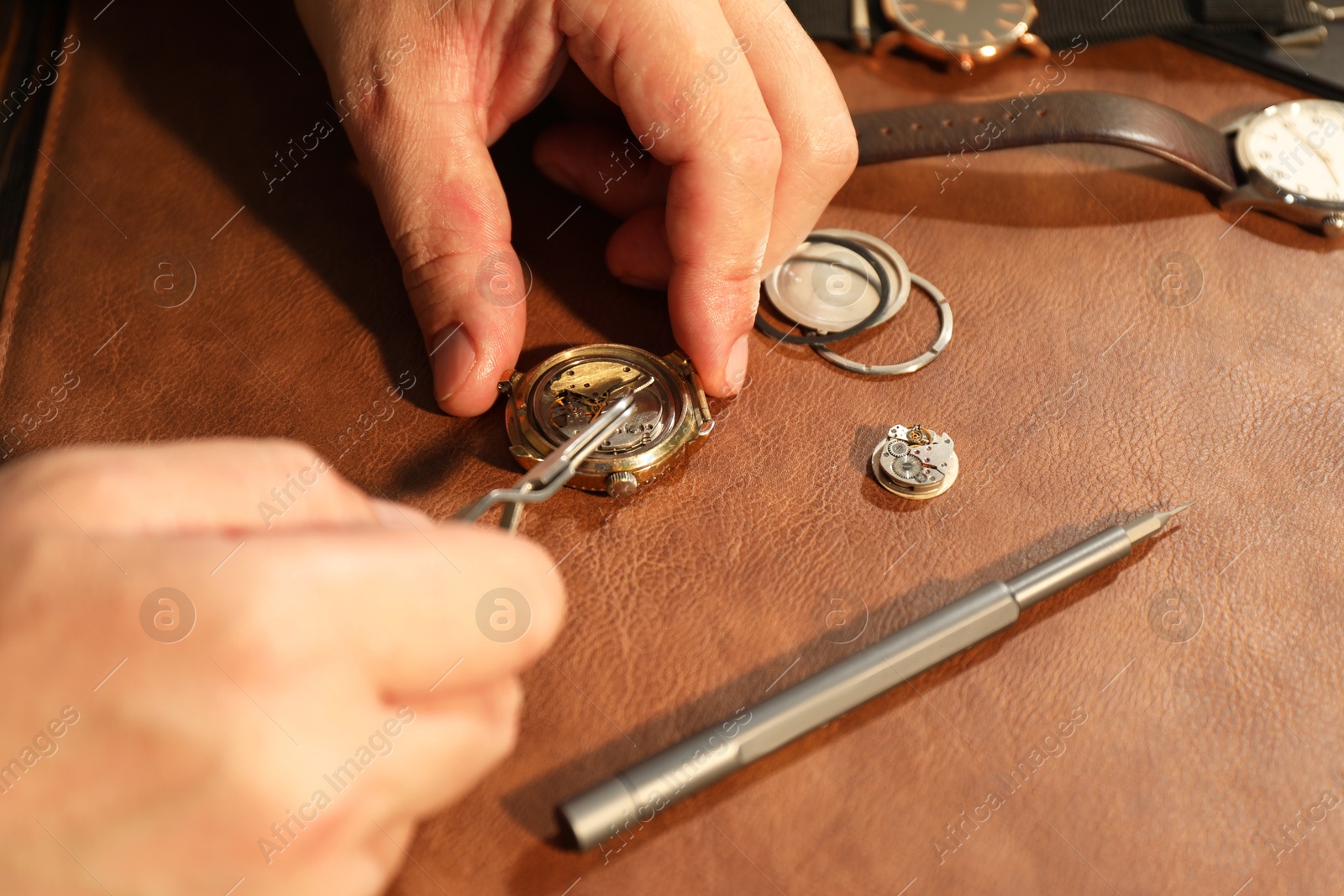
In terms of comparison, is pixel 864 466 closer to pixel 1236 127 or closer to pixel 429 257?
pixel 429 257

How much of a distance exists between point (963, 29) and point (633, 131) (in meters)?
0.76

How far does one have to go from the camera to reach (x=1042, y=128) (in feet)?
4.91

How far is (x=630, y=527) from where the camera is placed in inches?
46.7

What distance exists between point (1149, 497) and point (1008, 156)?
66cm

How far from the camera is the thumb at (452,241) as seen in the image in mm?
1258

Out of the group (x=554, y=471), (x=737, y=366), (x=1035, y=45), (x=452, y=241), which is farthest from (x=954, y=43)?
(x=554, y=471)

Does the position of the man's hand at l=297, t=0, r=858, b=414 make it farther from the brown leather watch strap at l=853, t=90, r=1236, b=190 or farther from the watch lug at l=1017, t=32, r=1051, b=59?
the watch lug at l=1017, t=32, r=1051, b=59

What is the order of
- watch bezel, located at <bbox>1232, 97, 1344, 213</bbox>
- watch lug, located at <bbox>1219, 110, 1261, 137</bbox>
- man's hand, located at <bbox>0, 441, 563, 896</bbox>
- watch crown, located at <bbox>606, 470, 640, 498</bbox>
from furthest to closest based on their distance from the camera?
watch lug, located at <bbox>1219, 110, 1261, 137</bbox>
watch bezel, located at <bbox>1232, 97, 1344, 213</bbox>
watch crown, located at <bbox>606, 470, 640, 498</bbox>
man's hand, located at <bbox>0, 441, 563, 896</bbox>

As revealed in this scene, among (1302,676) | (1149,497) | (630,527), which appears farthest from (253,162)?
(1302,676)

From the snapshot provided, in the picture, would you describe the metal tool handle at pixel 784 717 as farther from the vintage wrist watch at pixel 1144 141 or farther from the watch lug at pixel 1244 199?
the watch lug at pixel 1244 199

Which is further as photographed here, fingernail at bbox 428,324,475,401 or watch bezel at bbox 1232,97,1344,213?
watch bezel at bbox 1232,97,1344,213

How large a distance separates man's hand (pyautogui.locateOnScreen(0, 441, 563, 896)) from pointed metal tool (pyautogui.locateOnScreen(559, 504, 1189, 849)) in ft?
0.81

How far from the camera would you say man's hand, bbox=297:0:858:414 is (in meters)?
1.28

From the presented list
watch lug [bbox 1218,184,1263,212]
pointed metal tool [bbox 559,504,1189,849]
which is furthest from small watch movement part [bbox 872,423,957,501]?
watch lug [bbox 1218,184,1263,212]
